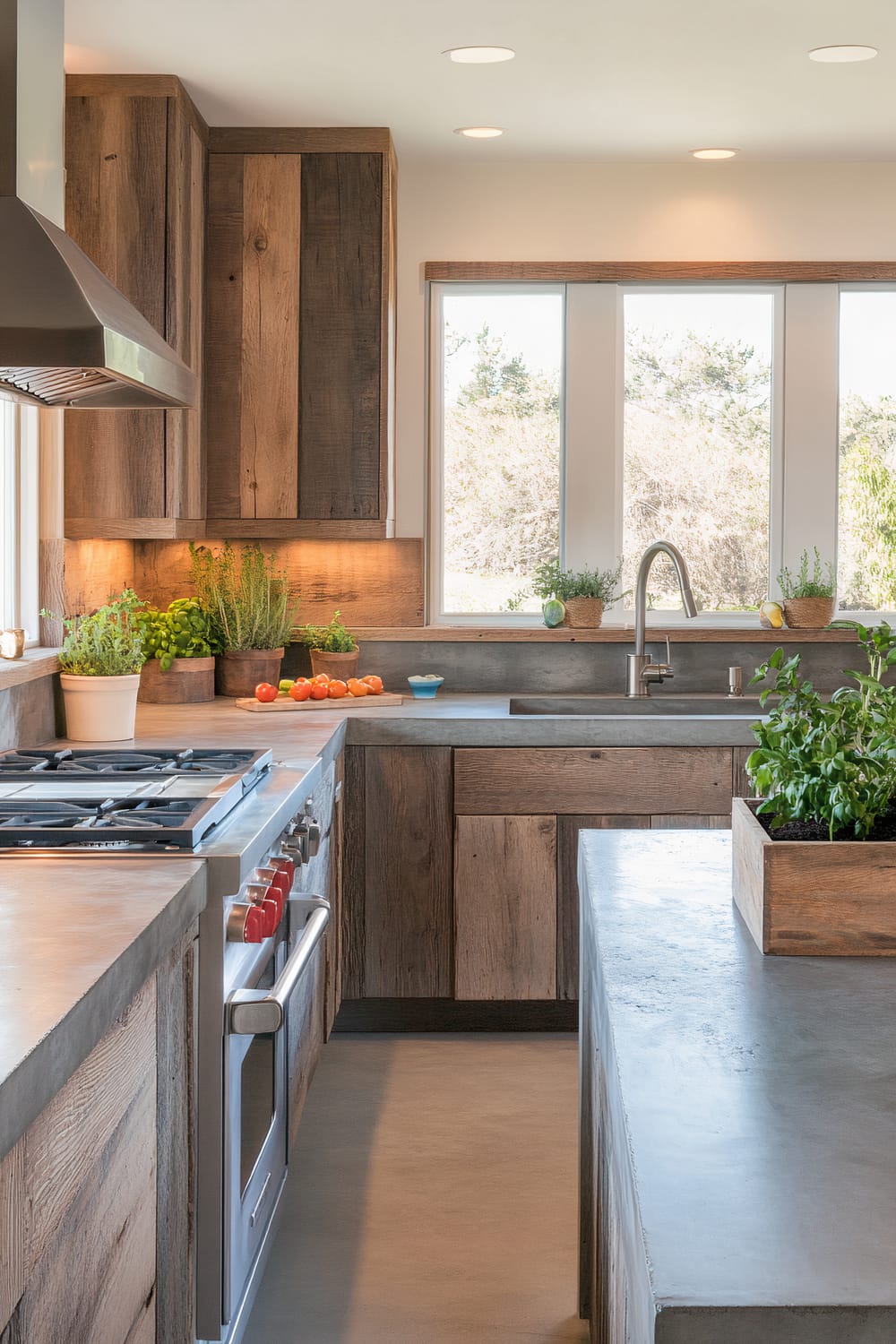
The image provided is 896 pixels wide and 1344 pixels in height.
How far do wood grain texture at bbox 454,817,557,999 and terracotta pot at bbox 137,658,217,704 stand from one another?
2.84 ft

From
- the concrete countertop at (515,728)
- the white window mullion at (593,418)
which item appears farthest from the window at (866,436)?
the concrete countertop at (515,728)

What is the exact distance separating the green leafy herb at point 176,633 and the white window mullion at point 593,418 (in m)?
1.29

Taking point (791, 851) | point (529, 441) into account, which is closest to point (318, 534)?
point (529, 441)

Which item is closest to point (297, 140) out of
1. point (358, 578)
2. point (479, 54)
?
point (479, 54)

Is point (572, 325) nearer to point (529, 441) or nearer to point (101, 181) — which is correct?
point (529, 441)

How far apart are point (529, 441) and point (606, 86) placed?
1215 mm

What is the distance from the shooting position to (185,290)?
3.73 meters

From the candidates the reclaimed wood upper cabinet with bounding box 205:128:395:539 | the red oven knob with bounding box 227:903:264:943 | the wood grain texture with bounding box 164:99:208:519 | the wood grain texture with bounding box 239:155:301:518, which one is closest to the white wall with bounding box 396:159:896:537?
the reclaimed wood upper cabinet with bounding box 205:128:395:539

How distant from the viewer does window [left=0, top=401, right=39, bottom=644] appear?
3.31 m

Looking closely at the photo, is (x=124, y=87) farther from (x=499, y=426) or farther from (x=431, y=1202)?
(x=431, y=1202)

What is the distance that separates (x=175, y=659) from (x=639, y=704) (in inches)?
57.9

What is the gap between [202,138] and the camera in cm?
395

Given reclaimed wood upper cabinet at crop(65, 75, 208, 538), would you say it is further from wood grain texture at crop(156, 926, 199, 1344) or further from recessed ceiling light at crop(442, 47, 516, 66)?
wood grain texture at crop(156, 926, 199, 1344)

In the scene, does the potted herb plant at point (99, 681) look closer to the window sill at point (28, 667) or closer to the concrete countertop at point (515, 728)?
the window sill at point (28, 667)
